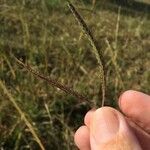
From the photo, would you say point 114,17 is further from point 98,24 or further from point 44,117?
point 44,117

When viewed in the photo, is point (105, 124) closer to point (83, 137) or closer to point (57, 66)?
point (83, 137)

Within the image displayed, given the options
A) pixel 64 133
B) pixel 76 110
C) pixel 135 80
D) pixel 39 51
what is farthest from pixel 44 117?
pixel 135 80

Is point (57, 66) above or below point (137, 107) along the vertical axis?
below

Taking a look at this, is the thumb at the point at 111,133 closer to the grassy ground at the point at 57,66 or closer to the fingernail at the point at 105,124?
the fingernail at the point at 105,124

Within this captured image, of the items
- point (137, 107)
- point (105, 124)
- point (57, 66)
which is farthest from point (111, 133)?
point (57, 66)

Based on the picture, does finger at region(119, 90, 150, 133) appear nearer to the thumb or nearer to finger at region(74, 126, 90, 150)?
finger at region(74, 126, 90, 150)

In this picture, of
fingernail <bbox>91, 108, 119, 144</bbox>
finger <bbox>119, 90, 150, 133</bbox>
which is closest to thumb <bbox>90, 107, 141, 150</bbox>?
fingernail <bbox>91, 108, 119, 144</bbox>
